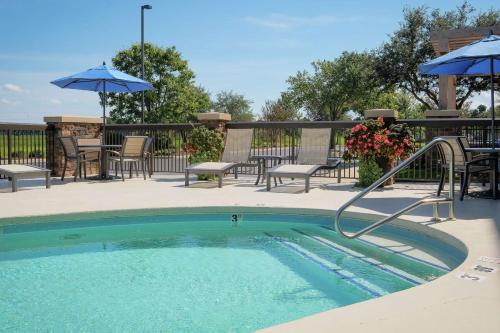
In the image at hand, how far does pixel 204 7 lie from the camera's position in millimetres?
16219

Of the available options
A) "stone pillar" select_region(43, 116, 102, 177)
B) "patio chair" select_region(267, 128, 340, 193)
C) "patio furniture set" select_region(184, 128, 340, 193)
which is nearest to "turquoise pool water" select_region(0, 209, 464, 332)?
"patio furniture set" select_region(184, 128, 340, 193)

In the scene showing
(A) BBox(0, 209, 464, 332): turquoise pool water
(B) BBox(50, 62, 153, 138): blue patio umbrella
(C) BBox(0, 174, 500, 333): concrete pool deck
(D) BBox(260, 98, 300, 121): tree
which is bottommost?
(A) BBox(0, 209, 464, 332): turquoise pool water

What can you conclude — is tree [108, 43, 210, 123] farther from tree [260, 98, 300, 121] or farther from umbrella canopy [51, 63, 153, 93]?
umbrella canopy [51, 63, 153, 93]

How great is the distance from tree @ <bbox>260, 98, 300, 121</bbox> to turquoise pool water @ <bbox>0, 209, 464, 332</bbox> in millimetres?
29800

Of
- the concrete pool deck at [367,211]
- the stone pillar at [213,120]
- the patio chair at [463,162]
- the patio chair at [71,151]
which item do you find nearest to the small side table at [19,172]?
the concrete pool deck at [367,211]

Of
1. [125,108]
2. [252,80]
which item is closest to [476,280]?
[125,108]

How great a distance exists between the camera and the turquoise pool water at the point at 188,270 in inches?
139

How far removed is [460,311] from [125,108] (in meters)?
26.6

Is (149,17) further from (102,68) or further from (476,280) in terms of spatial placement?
(476,280)

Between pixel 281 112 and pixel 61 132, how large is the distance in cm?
2672

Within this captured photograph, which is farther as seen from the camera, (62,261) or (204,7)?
(204,7)

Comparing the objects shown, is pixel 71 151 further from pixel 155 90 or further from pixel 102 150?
pixel 155 90

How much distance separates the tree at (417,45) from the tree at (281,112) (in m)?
13.2

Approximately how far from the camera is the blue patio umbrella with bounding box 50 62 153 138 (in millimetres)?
9844
